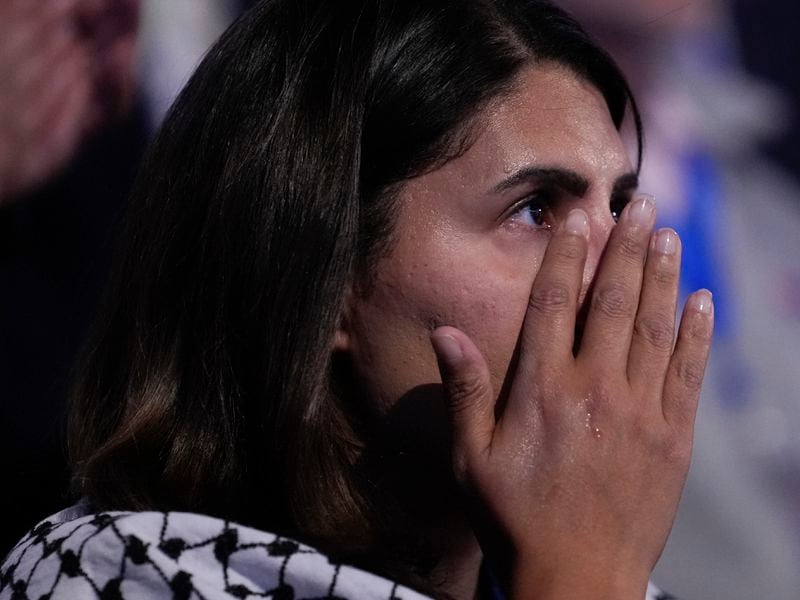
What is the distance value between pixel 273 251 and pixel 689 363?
59 cm

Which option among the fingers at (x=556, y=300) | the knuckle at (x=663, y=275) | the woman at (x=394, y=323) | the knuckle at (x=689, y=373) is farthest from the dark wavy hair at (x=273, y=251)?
the knuckle at (x=689, y=373)

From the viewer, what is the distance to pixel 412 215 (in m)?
1.46

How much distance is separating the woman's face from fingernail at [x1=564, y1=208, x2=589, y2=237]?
0.09 meters

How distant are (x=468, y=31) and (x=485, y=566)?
3.00ft

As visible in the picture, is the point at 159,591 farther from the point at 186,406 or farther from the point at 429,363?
the point at 429,363

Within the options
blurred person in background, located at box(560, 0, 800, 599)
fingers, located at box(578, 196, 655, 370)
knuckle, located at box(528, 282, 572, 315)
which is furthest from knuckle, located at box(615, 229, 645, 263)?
blurred person in background, located at box(560, 0, 800, 599)

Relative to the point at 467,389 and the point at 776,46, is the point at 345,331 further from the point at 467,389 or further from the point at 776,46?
the point at 776,46

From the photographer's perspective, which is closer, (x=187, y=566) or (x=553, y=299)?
(x=187, y=566)

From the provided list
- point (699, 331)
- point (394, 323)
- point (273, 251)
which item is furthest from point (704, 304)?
point (273, 251)

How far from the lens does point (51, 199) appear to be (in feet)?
6.01

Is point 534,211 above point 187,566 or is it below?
above

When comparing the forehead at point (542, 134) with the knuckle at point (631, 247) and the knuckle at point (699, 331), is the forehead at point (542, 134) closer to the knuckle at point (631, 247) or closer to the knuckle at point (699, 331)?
the knuckle at point (631, 247)

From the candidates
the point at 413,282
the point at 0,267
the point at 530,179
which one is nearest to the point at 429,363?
the point at 413,282

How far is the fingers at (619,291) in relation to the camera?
4.30 feet
